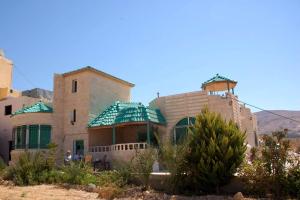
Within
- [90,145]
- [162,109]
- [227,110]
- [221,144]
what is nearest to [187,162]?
[221,144]

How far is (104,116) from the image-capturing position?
2505 centimetres

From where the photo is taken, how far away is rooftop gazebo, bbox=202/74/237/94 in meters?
24.2

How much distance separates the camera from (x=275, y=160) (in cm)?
1221

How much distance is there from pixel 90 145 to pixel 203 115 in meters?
13.4

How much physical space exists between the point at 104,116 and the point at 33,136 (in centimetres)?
591

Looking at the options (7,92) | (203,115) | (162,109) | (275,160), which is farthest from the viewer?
(7,92)

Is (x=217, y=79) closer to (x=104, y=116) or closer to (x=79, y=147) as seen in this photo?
(x=104, y=116)

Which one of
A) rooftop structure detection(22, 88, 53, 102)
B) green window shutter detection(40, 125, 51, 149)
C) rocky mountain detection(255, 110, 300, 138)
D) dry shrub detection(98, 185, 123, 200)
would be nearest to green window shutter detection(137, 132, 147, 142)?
green window shutter detection(40, 125, 51, 149)

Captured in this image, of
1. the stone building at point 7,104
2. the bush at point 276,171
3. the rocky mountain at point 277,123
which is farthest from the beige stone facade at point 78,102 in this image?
the rocky mountain at point 277,123

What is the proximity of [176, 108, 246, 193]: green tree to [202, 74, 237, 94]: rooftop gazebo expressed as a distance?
34.7 feet

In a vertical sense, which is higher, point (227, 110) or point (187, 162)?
point (227, 110)

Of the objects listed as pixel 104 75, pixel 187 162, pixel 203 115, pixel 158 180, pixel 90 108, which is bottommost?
pixel 158 180

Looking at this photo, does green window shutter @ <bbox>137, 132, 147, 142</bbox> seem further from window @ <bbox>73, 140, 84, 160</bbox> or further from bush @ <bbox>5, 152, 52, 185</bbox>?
bush @ <bbox>5, 152, 52, 185</bbox>

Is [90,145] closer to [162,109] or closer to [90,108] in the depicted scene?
[90,108]
